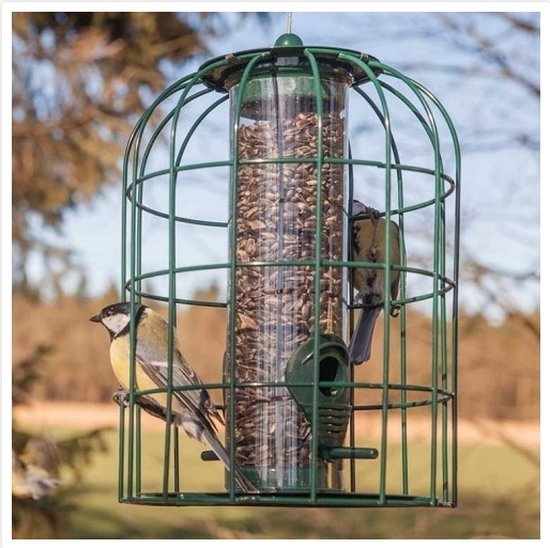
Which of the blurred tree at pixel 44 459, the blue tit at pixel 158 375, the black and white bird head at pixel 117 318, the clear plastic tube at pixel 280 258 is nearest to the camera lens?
the blue tit at pixel 158 375

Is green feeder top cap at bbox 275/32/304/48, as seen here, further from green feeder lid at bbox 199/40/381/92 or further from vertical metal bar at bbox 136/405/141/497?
vertical metal bar at bbox 136/405/141/497

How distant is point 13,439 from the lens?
11.1 meters

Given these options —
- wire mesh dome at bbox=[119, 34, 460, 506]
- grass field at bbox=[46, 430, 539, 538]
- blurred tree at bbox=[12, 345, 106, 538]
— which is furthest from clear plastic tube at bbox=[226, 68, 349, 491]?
blurred tree at bbox=[12, 345, 106, 538]

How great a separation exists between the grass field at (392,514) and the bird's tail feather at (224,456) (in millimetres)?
5464

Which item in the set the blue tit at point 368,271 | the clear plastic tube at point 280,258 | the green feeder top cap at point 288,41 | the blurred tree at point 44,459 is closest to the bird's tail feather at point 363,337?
the blue tit at point 368,271

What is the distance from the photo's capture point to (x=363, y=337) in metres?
4.79

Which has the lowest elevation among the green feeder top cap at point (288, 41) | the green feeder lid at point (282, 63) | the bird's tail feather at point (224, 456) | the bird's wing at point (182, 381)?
the bird's tail feather at point (224, 456)

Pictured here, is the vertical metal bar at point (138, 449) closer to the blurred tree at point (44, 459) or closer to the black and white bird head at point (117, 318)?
the black and white bird head at point (117, 318)

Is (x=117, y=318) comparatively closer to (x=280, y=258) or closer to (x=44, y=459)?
(x=280, y=258)

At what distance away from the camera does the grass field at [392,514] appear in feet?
35.5

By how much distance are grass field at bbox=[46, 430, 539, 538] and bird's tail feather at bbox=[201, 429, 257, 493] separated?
17.9 ft

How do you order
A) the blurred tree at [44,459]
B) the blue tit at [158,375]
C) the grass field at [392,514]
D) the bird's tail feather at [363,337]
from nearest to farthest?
1. the blue tit at [158,375]
2. the bird's tail feather at [363,337]
3. the grass field at [392,514]
4. the blurred tree at [44,459]
